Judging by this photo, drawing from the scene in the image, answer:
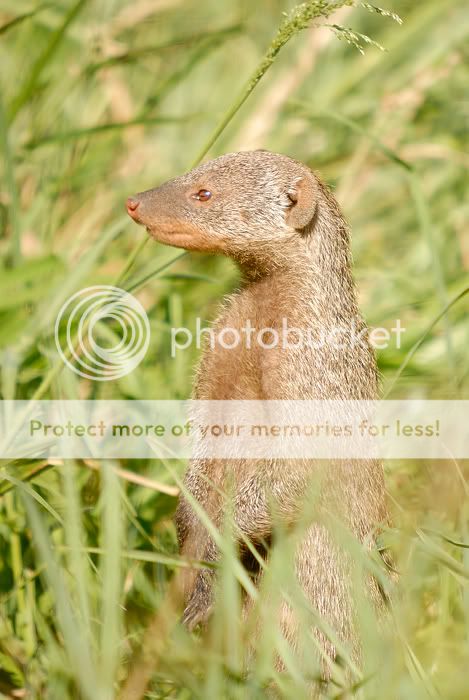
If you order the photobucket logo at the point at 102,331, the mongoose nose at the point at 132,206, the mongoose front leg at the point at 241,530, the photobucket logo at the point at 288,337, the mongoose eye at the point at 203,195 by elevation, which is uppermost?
the mongoose eye at the point at 203,195

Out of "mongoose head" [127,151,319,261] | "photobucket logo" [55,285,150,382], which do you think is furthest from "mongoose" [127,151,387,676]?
"photobucket logo" [55,285,150,382]

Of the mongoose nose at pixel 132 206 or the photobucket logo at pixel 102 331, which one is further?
the photobucket logo at pixel 102 331

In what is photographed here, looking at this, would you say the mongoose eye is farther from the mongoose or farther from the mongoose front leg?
the mongoose front leg

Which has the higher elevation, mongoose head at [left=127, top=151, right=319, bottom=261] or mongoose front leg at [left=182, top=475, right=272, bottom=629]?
mongoose head at [left=127, top=151, right=319, bottom=261]

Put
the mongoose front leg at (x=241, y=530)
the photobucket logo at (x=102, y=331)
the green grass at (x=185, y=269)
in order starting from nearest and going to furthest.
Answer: the green grass at (x=185, y=269)
the mongoose front leg at (x=241, y=530)
the photobucket logo at (x=102, y=331)

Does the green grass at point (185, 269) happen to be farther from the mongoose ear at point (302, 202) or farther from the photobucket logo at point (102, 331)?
the mongoose ear at point (302, 202)

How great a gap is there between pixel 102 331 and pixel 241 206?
0.52m

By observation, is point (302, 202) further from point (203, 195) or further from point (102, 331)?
point (102, 331)

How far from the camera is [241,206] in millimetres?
1784

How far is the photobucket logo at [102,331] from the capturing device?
2088mm

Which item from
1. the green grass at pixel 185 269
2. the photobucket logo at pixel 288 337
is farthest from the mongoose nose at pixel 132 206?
the photobucket logo at pixel 288 337

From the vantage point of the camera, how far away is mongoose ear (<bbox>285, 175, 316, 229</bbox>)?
1.75 m

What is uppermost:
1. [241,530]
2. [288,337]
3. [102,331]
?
[102,331]

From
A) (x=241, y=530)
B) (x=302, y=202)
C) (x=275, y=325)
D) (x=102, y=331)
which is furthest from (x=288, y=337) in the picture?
(x=102, y=331)
